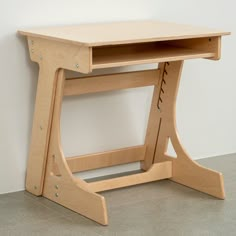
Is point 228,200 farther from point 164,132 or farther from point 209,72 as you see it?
point 209,72

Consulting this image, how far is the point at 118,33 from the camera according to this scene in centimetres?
281

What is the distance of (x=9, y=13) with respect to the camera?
2.94 m

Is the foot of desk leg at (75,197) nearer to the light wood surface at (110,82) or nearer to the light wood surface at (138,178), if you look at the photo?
the light wood surface at (138,178)

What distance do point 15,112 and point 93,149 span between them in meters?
0.47

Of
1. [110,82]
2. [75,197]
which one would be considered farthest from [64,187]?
[110,82]

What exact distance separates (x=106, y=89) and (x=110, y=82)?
4cm

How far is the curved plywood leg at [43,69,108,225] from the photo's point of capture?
108 inches

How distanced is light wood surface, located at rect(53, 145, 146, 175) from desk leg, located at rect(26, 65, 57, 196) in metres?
0.10

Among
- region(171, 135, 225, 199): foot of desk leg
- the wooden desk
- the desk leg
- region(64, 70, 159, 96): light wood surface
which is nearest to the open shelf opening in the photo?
the wooden desk

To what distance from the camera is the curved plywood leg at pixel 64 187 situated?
275cm

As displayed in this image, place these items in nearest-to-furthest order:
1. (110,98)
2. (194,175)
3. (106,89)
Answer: (106,89) < (194,175) < (110,98)

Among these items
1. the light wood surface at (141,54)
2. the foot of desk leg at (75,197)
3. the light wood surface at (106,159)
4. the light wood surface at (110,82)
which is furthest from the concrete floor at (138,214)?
the light wood surface at (141,54)

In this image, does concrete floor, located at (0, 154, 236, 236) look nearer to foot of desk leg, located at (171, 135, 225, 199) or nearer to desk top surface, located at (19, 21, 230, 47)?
A: foot of desk leg, located at (171, 135, 225, 199)

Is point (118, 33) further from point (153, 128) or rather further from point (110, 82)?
point (153, 128)
